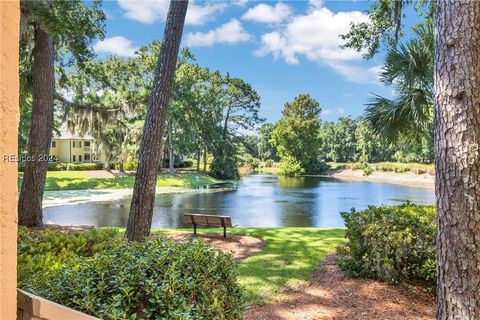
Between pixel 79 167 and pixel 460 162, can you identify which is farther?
pixel 79 167

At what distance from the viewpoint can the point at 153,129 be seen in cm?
522

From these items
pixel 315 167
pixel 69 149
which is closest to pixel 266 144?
pixel 315 167

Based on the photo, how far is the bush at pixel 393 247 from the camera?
418 centimetres

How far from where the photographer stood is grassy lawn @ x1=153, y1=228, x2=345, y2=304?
14.7 ft

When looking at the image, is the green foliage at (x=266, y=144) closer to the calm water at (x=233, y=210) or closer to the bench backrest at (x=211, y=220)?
the calm water at (x=233, y=210)

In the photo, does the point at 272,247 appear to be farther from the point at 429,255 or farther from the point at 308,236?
the point at 429,255

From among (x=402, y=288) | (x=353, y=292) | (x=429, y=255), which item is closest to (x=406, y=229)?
(x=429, y=255)

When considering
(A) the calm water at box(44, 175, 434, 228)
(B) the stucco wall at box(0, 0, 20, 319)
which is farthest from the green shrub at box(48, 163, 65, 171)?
(B) the stucco wall at box(0, 0, 20, 319)

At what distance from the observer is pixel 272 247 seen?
6633 millimetres

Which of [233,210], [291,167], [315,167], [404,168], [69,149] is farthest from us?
[315,167]

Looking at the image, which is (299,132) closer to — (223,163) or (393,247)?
(223,163)

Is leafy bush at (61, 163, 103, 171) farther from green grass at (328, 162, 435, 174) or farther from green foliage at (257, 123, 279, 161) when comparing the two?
green foliage at (257, 123, 279, 161)

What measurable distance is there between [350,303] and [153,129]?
3508 mm

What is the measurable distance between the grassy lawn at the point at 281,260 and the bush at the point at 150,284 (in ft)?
6.41
